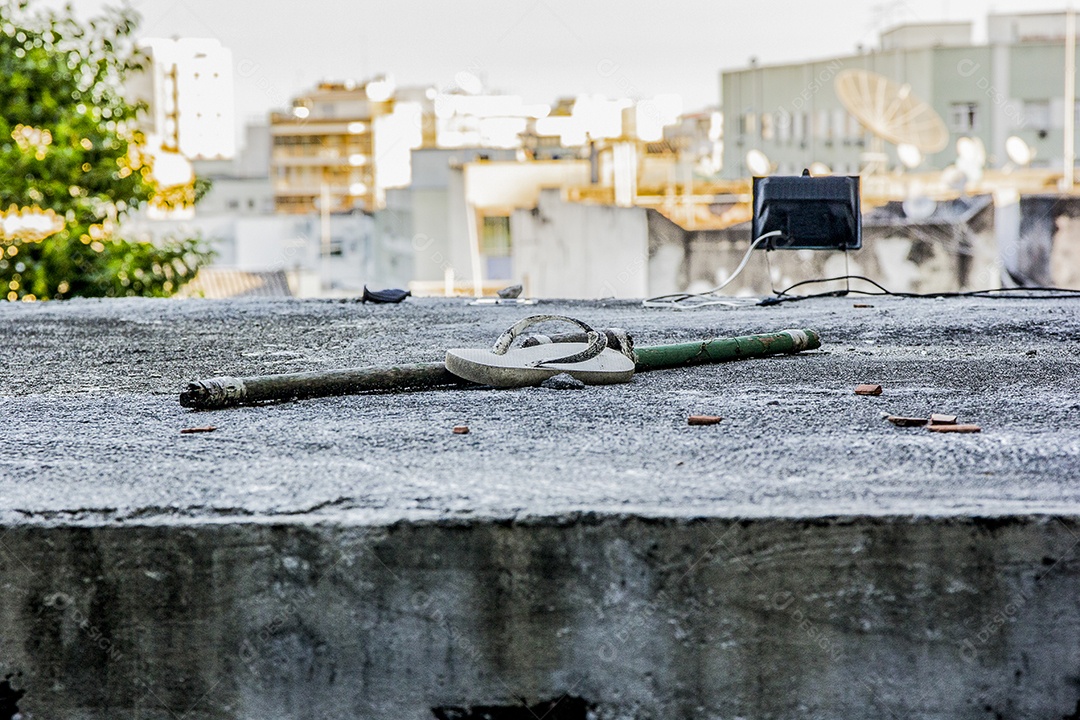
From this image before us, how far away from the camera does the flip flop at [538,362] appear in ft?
11.5

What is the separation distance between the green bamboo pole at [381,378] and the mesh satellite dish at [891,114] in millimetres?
21786

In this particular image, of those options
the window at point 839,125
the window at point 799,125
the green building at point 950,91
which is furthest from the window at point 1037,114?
the window at point 799,125

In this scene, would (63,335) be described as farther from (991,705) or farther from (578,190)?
(578,190)

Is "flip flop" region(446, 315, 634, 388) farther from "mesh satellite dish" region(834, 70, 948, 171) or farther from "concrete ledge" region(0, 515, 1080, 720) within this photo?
"mesh satellite dish" region(834, 70, 948, 171)

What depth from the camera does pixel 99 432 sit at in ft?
9.61

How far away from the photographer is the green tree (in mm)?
10031

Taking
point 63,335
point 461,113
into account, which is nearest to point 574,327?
point 63,335

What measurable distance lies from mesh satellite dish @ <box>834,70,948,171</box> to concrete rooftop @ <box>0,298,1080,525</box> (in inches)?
827

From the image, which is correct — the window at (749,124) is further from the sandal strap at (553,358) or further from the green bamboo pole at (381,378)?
the sandal strap at (553,358)

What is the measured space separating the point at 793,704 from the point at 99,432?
1.71m

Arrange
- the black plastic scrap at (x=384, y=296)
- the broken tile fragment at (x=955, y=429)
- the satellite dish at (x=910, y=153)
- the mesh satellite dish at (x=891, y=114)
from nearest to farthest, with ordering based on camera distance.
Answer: the broken tile fragment at (x=955, y=429)
the black plastic scrap at (x=384, y=296)
the mesh satellite dish at (x=891, y=114)
the satellite dish at (x=910, y=153)

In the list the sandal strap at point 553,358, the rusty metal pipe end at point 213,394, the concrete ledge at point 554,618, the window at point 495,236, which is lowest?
the concrete ledge at point 554,618

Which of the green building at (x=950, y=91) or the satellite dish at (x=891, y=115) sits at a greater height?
the green building at (x=950, y=91)

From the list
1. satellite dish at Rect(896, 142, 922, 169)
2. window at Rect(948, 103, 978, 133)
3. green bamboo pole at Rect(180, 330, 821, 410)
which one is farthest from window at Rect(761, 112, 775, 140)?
green bamboo pole at Rect(180, 330, 821, 410)
